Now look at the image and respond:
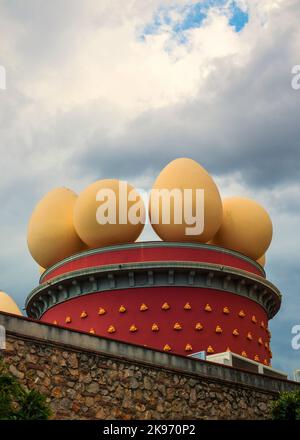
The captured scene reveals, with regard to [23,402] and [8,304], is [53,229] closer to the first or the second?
[8,304]

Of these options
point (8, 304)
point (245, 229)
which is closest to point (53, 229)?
→ point (8, 304)

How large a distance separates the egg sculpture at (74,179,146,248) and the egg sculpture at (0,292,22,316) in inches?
189

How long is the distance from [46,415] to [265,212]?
16.6 m

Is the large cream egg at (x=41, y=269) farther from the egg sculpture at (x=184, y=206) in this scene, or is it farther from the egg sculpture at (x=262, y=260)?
the egg sculpture at (x=262, y=260)

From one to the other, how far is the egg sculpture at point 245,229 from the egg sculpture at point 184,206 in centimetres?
132

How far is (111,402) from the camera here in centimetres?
1650

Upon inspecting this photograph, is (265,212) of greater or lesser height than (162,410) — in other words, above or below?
above

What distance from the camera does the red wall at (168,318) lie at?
2397cm

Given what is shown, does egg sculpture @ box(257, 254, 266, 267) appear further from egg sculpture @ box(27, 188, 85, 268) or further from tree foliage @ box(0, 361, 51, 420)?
tree foliage @ box(0, 361, 51, 420)

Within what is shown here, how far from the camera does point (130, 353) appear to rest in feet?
56.9

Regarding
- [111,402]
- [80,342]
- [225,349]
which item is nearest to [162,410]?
[111,402]

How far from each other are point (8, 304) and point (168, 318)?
731cm

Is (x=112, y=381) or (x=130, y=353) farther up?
(x=130, y=353)

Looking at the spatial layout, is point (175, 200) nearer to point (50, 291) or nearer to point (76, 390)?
point (50, 291)
